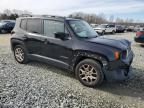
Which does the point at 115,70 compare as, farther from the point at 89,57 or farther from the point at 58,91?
the point at 58,91

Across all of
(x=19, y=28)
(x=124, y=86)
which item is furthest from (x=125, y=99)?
(x=19, y=28)

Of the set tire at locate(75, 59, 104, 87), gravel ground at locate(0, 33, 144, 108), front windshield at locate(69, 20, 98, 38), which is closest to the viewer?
gravel ground at locate(0, 33, 144, 108)

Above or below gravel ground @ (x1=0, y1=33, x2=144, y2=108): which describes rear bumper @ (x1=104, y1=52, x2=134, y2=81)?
→ above

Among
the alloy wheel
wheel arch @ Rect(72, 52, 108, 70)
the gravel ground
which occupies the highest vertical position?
wheel arch @ Rect(72, 52, 108, 70)

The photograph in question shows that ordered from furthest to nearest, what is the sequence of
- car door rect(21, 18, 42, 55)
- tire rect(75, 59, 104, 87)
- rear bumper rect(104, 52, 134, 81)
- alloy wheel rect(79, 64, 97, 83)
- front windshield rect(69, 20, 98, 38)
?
1. car door rect(21, 18, 42, 55)
2. front windshield rect(69, 20, 98, 38)
3. alloy wheel rect(79, 64, 97, 83)
4. tire rect(75, 59, 104, 87)
5. rear bumper rect(104, 52, 134, 81)

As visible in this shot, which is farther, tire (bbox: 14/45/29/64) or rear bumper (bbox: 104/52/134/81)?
tire (bbox: 14/45/29/64)

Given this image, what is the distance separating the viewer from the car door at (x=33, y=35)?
571 centimetres

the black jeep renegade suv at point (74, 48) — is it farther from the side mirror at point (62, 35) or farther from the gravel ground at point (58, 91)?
the gravel ground at point (58, 91)

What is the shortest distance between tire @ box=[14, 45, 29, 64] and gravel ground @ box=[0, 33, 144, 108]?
515 mm

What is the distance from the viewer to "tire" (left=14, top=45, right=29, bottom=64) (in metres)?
6.24

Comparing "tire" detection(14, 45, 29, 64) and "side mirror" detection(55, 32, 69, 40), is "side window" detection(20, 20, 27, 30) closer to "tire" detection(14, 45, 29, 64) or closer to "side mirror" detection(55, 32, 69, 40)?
"tire" detection(14, 45, 29, 64)

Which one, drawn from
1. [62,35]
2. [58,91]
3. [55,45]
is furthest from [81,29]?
[58,91]

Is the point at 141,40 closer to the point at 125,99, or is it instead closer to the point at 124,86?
the point at 124,86

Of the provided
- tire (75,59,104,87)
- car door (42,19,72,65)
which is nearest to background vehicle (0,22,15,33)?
car door (42,19,72,65)
